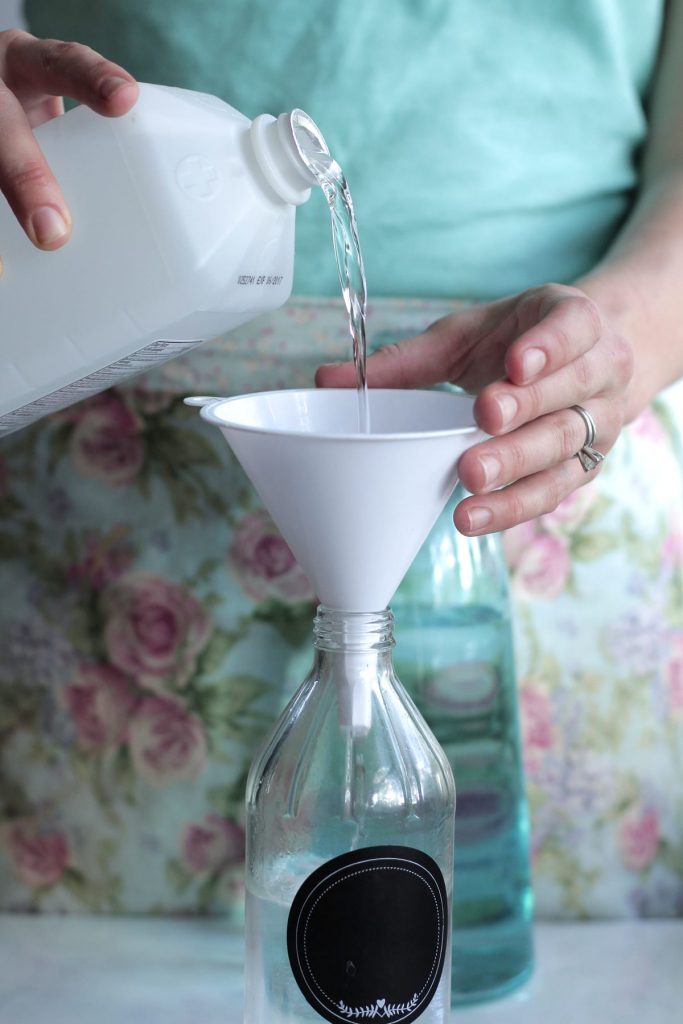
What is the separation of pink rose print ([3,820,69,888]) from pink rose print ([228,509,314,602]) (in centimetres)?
28

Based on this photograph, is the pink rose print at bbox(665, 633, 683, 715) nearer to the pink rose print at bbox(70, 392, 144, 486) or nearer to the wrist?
the wrist

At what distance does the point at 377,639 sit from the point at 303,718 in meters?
0.07

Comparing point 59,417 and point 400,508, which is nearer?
point 400,508

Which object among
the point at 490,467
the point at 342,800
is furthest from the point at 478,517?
the point at 342,800

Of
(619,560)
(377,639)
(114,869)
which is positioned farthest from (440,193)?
(114,869)

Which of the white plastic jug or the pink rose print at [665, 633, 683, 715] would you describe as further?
the pink rose print at [665, 633, 683, 715]

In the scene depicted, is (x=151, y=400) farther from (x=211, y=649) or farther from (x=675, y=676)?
(x=675, y=676)

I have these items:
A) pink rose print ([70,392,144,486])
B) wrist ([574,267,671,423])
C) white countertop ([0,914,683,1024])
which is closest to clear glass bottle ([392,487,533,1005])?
white countertop ([0,914,683,1024])

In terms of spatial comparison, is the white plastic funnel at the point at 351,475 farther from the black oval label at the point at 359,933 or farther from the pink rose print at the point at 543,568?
the pink rose print at the point at 543,568

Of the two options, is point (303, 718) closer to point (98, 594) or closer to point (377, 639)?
point (377, 639)

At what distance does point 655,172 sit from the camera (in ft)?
3.30

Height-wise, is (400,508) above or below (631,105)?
below

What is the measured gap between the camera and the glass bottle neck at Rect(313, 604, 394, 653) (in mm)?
691

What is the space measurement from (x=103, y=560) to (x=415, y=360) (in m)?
0.32
